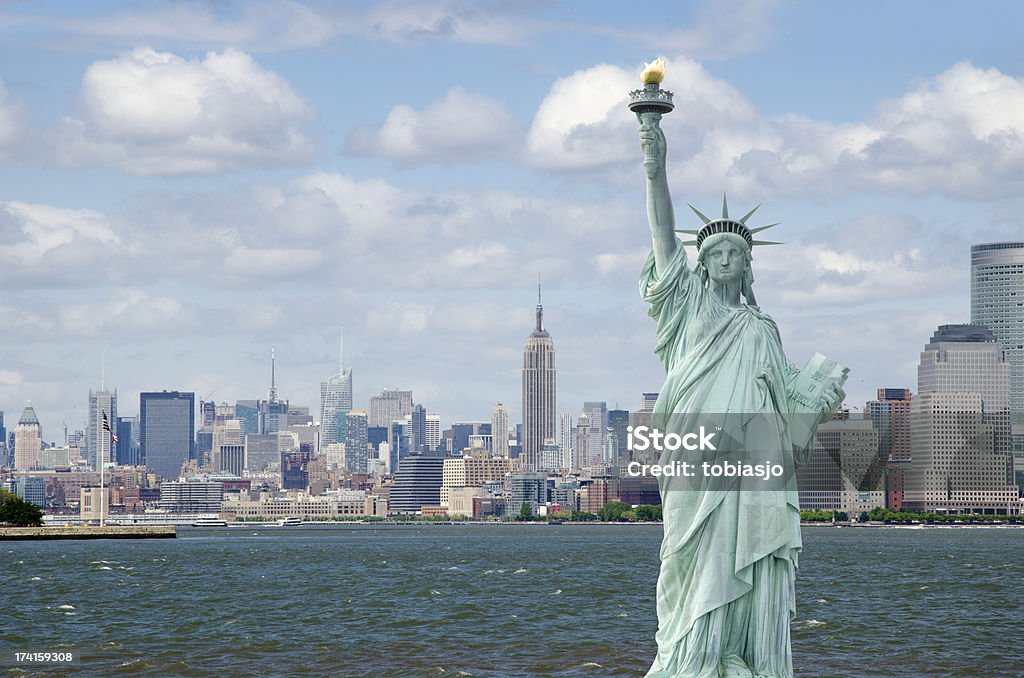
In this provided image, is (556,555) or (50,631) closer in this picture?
(50,631)

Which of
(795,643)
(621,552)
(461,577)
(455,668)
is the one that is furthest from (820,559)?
(455,668)

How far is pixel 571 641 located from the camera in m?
31.7

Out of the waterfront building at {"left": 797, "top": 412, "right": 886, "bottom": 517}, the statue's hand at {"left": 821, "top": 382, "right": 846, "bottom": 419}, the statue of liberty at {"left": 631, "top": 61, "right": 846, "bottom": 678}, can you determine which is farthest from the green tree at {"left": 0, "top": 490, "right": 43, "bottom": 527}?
the statue's hand at {"left": 821, "top": 382, "right": 846, "bottom": 419}

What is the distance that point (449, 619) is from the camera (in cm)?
3766

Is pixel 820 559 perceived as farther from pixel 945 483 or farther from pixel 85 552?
pixel 945 483

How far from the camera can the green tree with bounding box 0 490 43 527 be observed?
110562 millimetres

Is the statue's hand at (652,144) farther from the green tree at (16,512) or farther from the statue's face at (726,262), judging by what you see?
the green tree at (16,512)

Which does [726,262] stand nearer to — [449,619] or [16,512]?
[449,619]

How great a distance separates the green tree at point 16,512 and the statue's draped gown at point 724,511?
103 metres

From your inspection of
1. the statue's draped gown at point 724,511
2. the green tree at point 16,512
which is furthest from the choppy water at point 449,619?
the green tree at point 16,512

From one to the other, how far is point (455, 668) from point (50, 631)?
39.6ft

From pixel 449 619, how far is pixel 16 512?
80524 millimetres

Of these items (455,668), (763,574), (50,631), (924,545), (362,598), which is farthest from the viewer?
(924,545)

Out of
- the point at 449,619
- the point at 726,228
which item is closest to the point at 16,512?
the point at 449,619
